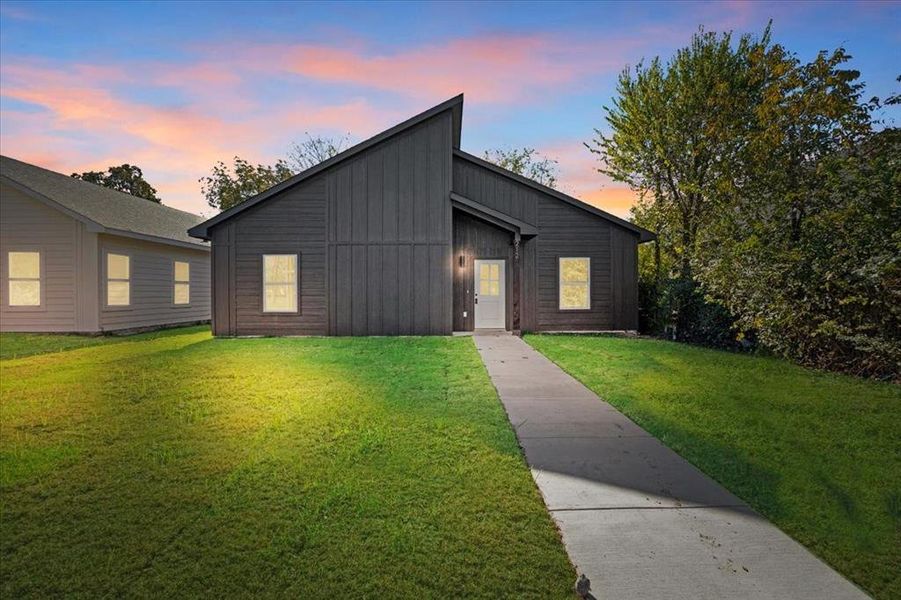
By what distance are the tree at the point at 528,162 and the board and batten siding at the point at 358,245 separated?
23.7 meters

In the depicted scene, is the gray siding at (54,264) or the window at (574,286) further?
the window at (574,286)

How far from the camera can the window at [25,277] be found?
14008mm

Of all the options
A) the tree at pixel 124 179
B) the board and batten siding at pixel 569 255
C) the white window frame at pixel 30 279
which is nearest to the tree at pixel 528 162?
the board and batten siding at pixel 569 255

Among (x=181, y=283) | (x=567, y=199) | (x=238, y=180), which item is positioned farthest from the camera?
(x=238, y=180)

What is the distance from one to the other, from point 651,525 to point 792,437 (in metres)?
2.92

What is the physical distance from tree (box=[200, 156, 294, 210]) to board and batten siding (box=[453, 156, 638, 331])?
2449cm

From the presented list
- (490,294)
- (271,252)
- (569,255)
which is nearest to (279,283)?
(271,252)

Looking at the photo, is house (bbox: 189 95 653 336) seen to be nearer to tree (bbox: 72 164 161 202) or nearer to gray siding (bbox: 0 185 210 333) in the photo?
gray siding (bbox: 0 185 210 333)

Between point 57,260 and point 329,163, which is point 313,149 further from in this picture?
point 329,163

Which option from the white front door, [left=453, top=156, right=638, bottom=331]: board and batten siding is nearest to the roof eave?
the white front door

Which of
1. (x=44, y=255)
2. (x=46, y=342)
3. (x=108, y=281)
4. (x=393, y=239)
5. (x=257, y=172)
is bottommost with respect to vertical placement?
(x=46, y=342)

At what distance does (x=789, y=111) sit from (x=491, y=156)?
27.6 meters

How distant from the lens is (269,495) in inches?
134

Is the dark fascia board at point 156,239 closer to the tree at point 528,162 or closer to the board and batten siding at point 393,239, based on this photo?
the board and batten siding at point 393,239
